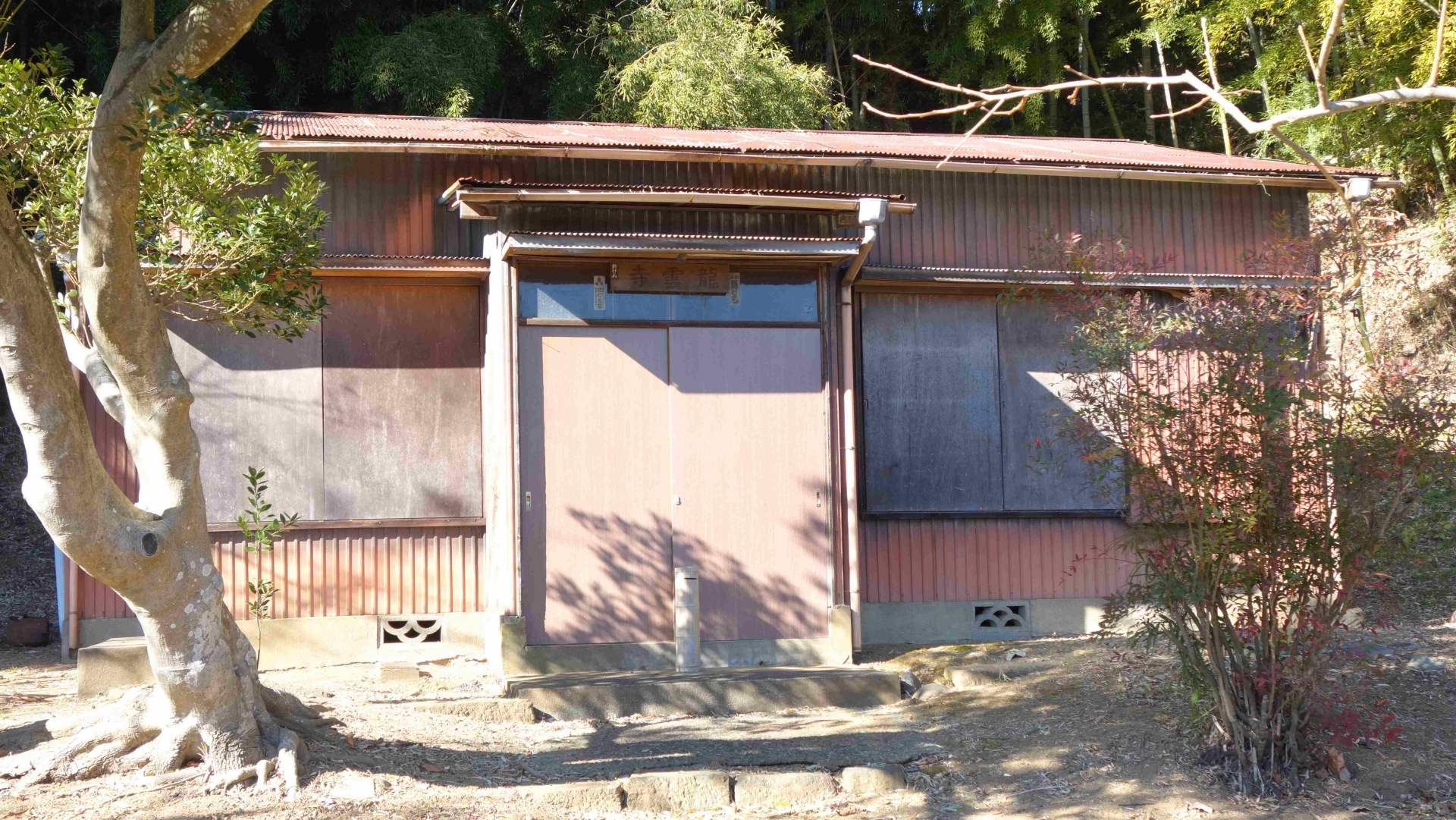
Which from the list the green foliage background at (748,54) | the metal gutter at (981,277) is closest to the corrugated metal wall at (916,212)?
the metal gutter at (981,277)

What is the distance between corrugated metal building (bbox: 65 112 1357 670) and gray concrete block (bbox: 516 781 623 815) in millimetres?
2206

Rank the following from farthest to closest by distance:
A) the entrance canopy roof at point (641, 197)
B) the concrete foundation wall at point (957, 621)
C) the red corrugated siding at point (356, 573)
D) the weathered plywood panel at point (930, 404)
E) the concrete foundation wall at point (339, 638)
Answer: the weathered plywood panel at point (930, 404) → the concrete foundation wall at point (957, 621) → the red corrugated siding at point (356, 573) → the concrete foundation wall at point (339, 638) → the entrance canopy roof at point (641, 197)

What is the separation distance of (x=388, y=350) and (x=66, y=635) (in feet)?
9.81

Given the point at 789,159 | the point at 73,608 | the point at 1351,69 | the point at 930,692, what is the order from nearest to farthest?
the point at 930,692 → the point at 73,608 → the point at 789,159 → the point at 1351,69

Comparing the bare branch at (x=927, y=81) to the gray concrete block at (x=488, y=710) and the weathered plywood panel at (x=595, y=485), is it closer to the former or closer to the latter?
the weathered plywood panel at (x=595, y=485)

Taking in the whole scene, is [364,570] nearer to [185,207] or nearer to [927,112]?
[185,207]

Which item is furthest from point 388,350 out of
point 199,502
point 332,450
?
point 199,502

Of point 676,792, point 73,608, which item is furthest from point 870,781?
point 73,608

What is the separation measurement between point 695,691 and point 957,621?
2762mm

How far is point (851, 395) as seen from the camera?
856cm

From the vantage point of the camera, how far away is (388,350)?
29.3 ft

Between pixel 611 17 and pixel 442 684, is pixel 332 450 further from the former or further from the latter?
pixel 611 17

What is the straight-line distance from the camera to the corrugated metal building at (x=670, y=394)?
816cm

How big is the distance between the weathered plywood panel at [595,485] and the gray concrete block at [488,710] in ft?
2.73
